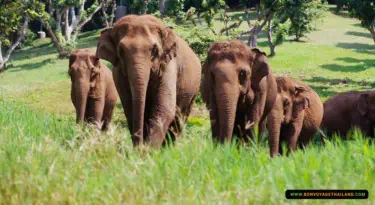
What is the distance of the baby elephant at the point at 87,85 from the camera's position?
38.0 feet

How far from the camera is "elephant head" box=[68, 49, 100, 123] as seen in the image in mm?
11539

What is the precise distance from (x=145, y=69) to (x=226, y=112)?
1164 mm

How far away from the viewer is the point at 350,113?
48.6ft

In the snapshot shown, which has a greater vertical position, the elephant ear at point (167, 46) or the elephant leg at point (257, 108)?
the elephant ear at point (167, 46)

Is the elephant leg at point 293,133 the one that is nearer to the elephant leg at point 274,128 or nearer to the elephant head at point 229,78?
the elephant leg at point 274,128

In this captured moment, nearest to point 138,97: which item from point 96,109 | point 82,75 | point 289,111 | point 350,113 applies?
point 82,75

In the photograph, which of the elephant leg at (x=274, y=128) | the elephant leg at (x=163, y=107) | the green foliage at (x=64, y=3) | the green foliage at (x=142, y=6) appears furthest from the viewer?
the green foliage at (x=142, y=6)

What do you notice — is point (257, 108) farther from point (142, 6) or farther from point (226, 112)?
point (142, 6)

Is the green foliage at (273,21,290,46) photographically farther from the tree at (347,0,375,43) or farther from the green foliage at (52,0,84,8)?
the green foliage at (52,0,84,8)

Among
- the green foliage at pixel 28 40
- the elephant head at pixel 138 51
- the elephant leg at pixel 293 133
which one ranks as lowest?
the green foliage at pixel 28 40

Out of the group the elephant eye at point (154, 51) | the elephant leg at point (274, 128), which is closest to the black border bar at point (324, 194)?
the elephant eye at point (154, 51)

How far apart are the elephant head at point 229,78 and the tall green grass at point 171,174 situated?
135 centimetres

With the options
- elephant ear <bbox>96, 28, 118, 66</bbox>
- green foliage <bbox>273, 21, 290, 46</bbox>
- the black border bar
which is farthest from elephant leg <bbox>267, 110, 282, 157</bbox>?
green foliage <bbox>273, 21, 290, 46</bbox>

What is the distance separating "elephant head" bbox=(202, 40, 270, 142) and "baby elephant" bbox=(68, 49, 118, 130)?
137 inches
